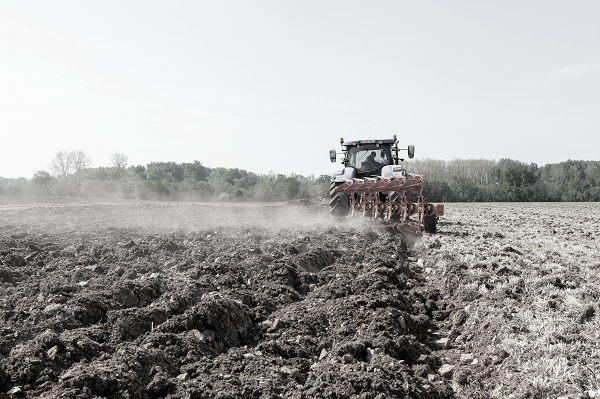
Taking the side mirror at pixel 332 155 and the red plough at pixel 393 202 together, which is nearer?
the red plough at pixel 393 202

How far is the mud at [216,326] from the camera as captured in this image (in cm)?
332

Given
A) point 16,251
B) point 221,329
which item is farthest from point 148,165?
point 221,329

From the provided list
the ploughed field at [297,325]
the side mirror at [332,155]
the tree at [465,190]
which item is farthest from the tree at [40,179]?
the tree at [465,190]

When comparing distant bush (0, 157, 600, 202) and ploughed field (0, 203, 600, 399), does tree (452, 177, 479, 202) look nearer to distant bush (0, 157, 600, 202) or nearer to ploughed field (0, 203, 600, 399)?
distant bush (0, 157, 600, 202)

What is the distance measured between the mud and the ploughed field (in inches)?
0.7

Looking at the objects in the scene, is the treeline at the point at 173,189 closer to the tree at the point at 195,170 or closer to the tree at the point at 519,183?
the tree at the point at 519,183

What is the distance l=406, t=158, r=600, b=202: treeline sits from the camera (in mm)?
46469

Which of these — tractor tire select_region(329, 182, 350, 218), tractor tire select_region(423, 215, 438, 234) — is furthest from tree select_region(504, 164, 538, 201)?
tractor tire select_region(423, 215, 438, 234)

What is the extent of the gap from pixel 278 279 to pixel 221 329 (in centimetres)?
195

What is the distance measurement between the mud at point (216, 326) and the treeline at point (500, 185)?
37872 mm

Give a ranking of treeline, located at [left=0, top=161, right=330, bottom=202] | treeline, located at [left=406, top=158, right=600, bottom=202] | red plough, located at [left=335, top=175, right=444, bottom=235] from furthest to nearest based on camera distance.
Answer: treeline, located at [left=406, top=158, right=600, bottom=202], treeline, located at [left=0, top=161, right=330, bottom=202], red plough, located at [left=335, top=175, right=444, bottom=235]

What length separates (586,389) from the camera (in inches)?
124

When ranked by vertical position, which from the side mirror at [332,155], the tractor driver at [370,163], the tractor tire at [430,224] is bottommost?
the tractor tire at [430,224]

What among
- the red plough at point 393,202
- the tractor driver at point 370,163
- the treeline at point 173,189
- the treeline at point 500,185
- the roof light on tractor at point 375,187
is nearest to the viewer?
the red plough at point 393,202
